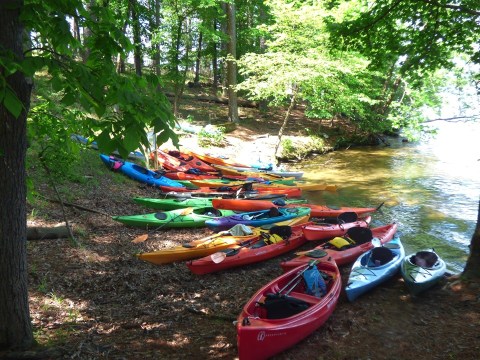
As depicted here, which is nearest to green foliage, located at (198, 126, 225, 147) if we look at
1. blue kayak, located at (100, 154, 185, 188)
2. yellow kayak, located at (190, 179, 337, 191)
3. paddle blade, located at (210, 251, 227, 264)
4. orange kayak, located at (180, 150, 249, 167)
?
orange kayak, located at (180, 150, 249, 167)

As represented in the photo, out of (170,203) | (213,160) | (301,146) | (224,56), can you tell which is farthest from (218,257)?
(224,56)

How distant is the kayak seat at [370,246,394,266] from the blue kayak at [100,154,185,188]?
20.7 feet

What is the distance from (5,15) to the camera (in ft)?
7.82

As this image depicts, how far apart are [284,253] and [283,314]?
2.97 m

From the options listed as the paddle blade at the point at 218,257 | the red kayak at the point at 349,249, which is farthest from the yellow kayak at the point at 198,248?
the red kayak at the point at 349,249

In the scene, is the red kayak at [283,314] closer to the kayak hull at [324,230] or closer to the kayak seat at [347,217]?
the kayak hull at [324,230]

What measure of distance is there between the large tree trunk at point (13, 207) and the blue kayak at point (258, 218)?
5.13 meters

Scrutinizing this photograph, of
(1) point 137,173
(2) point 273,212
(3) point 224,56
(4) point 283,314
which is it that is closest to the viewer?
(4) point 283,314

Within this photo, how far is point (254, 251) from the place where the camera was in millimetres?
6605

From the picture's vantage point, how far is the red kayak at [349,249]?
6.10 metres

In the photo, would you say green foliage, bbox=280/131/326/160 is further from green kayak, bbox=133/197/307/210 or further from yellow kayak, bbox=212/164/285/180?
green kayak, bbox=133/197/307/210

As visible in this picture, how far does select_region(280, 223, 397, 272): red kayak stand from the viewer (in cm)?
610

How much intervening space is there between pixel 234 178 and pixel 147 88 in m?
10.2

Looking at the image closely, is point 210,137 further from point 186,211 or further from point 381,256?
point 381,256
